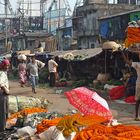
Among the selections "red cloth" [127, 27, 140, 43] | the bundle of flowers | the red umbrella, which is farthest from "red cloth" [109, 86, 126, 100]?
the bundle of flowers

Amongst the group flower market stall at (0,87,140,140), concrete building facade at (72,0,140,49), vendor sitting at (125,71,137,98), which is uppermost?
concrete building facade at (72,0,140,49)

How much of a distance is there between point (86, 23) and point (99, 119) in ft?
131

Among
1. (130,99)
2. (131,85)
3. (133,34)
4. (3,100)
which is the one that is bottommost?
(130,99)

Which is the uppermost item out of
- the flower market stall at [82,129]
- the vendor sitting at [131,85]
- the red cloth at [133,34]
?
the red cloth at [133,34]

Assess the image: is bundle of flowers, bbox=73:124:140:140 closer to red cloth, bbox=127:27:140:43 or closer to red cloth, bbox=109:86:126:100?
red cloth, bbox=127:27:140:43

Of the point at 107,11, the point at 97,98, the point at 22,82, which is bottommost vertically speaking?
the point at 22,82

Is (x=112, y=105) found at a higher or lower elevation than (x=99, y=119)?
lower

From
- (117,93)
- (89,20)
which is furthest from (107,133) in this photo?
(89,20)

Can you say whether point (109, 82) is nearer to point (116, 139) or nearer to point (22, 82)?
point (22, 82)

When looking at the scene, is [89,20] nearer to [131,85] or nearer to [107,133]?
[131,85]

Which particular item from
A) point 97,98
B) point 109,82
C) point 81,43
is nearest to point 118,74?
point 109,82

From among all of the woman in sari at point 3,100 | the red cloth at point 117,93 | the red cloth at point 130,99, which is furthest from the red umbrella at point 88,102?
the red cloth at point 117,93

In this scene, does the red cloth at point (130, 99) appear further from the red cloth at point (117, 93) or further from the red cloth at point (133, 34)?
the red cloth at point (133, 34)

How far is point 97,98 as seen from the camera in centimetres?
687
